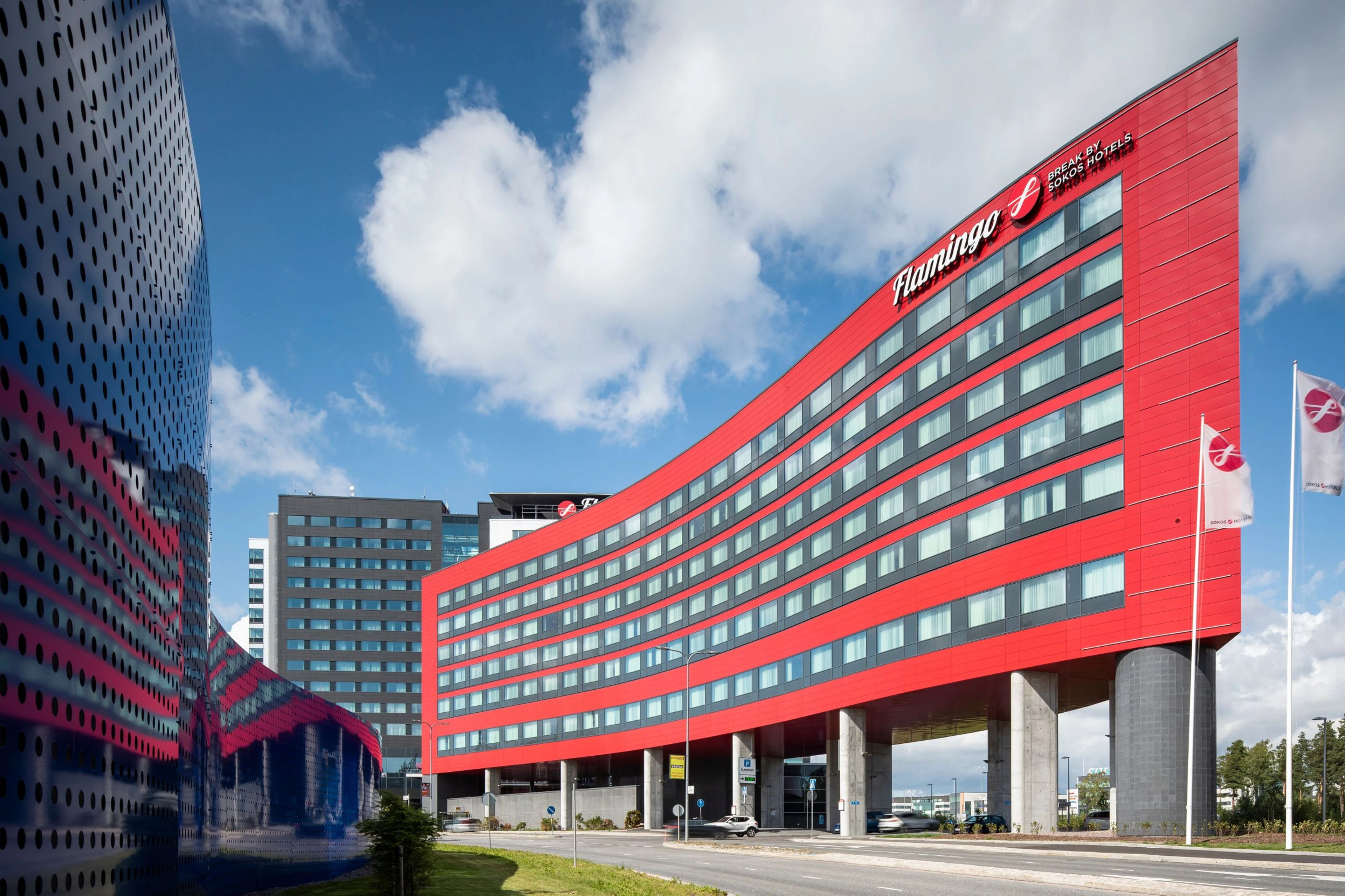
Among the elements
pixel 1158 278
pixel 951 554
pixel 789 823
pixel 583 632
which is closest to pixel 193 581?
pixel 1158 278

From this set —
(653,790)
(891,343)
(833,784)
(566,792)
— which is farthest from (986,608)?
(566,792)

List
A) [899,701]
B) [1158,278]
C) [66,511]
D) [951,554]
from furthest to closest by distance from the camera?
[899,701] → [951,554] → [1158,278] → [66,511]

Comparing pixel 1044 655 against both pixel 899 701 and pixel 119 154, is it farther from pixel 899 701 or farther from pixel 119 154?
pixel 119 154

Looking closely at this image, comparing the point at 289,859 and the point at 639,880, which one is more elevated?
the point at 289,859

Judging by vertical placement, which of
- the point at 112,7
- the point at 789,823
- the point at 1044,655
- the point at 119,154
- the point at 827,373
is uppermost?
the point at 827,373

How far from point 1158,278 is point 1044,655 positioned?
15.8 m

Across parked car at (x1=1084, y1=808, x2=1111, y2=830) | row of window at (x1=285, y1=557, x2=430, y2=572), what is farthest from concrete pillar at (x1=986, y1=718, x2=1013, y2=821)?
row of window at (x1=285, y1=557, x2=430, y2=572)

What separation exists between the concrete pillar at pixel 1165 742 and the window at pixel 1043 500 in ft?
22.9

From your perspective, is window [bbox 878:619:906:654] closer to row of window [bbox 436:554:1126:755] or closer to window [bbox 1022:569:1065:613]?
row of window [bbox 436:554:1126:755]

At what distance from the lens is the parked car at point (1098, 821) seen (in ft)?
224

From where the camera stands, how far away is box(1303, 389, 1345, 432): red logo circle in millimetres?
36219

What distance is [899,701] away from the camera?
60.3 m

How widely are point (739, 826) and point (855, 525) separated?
771 inches

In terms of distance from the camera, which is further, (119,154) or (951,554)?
Answer: (951,554)
